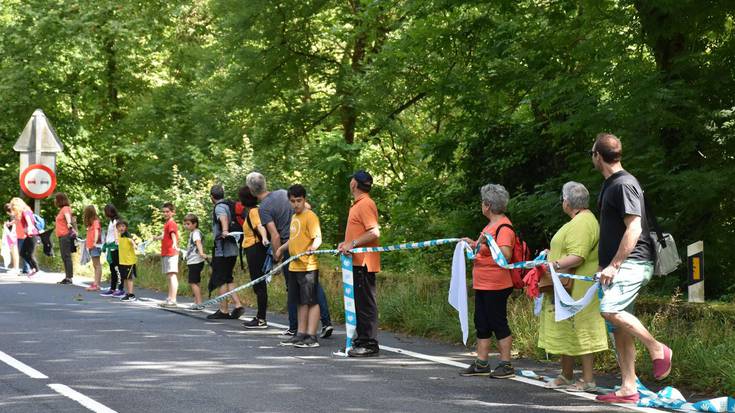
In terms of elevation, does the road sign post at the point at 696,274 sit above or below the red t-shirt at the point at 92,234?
below

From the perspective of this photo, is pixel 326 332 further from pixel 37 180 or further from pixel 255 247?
pixel 37 180

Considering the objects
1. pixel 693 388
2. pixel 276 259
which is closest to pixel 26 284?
pixel 276 259

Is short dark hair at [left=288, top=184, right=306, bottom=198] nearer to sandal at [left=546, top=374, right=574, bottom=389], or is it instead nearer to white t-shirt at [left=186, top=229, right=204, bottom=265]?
sandal at [left=546, top=374, right=574, bottom=389]

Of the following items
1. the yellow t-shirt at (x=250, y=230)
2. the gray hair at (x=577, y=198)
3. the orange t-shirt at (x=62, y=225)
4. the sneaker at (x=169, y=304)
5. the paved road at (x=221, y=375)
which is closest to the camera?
the paved road at (x=221, y=375)

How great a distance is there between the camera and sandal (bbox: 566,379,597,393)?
8445 millimetres

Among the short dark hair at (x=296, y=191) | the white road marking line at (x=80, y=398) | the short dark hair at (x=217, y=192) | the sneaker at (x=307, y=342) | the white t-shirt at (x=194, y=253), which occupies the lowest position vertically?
the white road marking line at (x=80, y=398)

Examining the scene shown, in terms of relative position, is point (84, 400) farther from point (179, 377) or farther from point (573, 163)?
point (573, 163)

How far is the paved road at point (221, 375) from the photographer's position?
26.1 ft

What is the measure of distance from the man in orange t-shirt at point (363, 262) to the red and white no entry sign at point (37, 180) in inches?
548

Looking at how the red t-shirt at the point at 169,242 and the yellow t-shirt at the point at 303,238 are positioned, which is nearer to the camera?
the yellow t-shirt at the point at 303,238

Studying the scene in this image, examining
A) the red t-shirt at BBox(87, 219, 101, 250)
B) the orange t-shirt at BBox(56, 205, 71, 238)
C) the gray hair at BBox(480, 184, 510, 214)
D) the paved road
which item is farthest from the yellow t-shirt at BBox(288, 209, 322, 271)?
the orange t-shirt at BBox(56, 205, 71, 238)

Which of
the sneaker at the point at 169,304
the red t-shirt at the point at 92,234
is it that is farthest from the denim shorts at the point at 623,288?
the red t-shirt at the point at 92,234

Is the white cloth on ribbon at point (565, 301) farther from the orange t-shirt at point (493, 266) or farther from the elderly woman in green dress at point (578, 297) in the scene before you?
the orange t-shirt at point (493, 266)

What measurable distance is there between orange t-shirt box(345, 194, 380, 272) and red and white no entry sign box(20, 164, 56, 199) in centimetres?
1394
